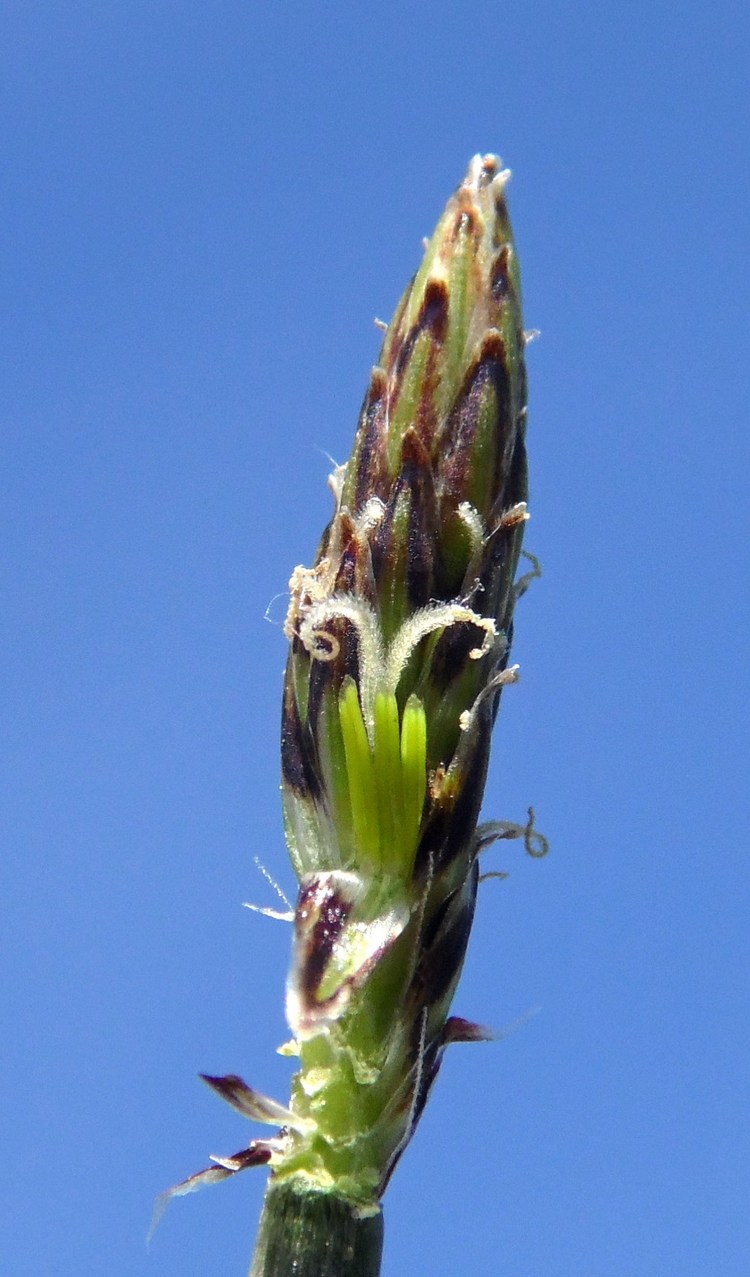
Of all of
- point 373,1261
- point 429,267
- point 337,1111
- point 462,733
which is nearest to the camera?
point 373,1261

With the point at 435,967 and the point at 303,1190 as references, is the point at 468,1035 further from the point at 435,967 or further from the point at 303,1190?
the point at 303,1190

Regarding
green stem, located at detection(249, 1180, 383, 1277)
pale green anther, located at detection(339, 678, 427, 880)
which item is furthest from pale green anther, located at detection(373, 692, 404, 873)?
green stem, located at detection(249, 1180, 383, 1277)

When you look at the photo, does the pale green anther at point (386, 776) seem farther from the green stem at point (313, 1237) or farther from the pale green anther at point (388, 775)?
the green stem at point (313, 1237)

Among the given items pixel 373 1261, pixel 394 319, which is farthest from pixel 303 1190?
pixel 394 319

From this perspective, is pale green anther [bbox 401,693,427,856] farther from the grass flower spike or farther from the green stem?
the green stem

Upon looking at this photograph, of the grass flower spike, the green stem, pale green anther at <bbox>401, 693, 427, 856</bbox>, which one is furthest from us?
pale green anther at <bbox>401, 693, 427, 856</bbox>

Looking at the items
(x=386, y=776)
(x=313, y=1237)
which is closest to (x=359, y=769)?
(x=386, y=776)

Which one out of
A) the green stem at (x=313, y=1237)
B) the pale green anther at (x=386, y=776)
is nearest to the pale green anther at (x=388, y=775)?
the pale green anther at (x=386, y=776)
